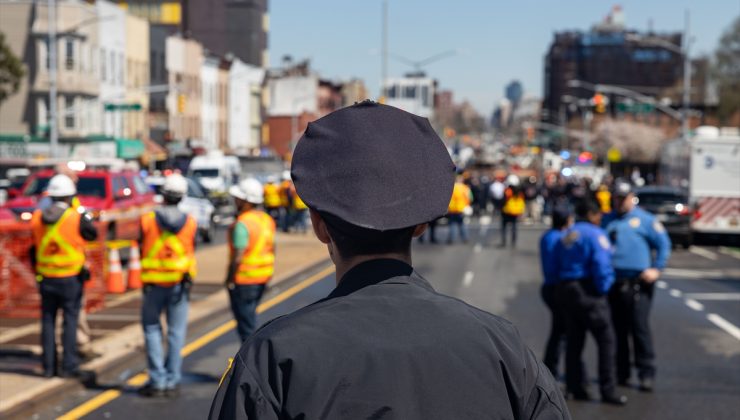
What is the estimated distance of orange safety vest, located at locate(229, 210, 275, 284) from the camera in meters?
10.1

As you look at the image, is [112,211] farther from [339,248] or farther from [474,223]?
[474,223]

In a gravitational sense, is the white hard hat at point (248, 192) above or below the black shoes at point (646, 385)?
above

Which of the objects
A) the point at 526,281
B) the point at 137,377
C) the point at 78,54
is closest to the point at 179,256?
the point at 137,377

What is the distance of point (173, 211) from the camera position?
33.1 ft

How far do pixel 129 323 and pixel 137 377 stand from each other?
360 centimetres

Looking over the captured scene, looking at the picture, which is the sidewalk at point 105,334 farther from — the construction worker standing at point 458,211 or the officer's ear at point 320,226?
the construction worker standing at point 458,211

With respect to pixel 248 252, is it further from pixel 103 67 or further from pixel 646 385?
pixel 103 67

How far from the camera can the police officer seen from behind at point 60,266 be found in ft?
34.8

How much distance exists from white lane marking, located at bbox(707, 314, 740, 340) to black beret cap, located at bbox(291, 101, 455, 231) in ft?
41.5

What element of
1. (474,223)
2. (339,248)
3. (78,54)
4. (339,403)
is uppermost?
(78,54)

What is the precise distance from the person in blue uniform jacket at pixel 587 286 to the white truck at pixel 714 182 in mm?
23721

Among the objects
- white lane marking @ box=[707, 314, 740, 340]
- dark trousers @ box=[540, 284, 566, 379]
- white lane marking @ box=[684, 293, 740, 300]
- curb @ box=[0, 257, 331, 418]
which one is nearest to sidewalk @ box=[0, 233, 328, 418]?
curb @ box=[0, 257, 331, 418]

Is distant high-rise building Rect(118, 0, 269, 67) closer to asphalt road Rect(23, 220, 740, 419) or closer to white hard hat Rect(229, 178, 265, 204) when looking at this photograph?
asphalt road Rect(23, 220, 740, 419)

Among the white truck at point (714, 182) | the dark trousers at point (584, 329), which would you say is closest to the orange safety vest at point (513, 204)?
the white truck at point (714, 182)
